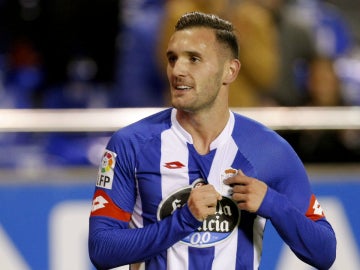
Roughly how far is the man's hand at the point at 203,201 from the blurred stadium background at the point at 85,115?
2.30 meters

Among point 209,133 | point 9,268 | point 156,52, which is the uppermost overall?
point 156,52

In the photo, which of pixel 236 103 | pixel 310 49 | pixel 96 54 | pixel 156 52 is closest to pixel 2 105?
pixel 96 54

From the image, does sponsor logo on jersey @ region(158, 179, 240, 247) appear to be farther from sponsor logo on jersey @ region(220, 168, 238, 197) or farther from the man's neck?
the man's neck

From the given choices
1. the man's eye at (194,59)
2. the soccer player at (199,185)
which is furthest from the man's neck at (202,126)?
the man's eye at (194,59)

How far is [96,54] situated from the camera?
27.0ft

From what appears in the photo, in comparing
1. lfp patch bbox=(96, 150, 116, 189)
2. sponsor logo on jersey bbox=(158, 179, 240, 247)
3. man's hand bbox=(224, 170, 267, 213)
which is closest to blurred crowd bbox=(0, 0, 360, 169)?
lfp patch bbox=(96, 150, 116, 189)

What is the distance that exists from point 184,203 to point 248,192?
0.99 ft

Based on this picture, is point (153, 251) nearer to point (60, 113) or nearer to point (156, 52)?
point (60, 113)

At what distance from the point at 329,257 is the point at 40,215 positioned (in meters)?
2.47

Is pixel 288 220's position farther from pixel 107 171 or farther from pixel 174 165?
pixel 107 171

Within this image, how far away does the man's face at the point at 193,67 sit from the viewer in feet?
13.2

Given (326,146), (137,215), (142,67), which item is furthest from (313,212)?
Result: (142,67)

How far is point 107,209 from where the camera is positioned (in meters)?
4.11

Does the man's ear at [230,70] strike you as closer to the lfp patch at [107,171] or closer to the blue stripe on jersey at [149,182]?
the blue stripe on jersey at [149,182]
